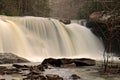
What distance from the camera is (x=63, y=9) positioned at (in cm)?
3666

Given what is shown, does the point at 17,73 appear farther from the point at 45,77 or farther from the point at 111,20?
the point at 111,20

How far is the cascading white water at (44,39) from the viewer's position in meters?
19.9

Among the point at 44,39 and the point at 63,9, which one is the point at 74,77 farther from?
the point at 63,9

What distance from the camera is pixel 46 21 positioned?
74.3 ft

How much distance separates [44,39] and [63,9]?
49.2 feet

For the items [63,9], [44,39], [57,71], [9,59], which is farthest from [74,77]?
[63,9]

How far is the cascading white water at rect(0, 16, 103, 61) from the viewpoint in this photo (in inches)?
783

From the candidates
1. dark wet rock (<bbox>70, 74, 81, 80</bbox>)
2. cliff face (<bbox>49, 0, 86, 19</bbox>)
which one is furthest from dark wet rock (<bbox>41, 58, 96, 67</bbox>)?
cliff face (<bbox>49, 0, 86, 19</bbox>)

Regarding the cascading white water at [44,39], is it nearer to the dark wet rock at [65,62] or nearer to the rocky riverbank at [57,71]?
the dark wet rock at [65,62]

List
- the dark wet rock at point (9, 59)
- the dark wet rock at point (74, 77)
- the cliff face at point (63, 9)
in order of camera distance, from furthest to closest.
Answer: the cliff face at point (63, 9) → the dark wet rock at point (9, 59) → the dark wet rock at point (74, 77)

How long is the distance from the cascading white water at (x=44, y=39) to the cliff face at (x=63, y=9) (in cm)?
997

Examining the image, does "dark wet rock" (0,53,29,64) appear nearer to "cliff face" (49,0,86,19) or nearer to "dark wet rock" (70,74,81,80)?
"dark wet rock" (70,74,81,80)

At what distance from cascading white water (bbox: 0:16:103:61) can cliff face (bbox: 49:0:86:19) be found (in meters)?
9.97

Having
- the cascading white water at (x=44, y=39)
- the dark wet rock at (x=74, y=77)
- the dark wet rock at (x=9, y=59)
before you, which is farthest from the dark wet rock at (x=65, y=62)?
the cascading white water at (x=44, y=39)
